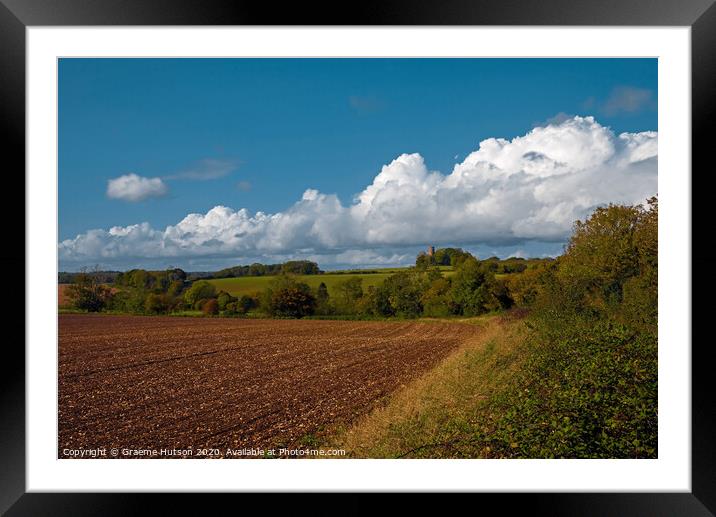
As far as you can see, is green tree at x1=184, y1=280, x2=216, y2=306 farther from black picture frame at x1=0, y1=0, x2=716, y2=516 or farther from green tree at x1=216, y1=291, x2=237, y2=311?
black picture frame at x1=0, y1=0, x2=716, y2=516

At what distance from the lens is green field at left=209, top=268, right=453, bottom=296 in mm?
5094

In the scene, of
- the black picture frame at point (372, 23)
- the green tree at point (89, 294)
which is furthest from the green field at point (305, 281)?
the black picture frame at point (372, 23)

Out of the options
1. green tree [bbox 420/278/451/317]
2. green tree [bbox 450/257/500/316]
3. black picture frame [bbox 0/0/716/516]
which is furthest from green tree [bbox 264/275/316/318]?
black picture frame [bbox 0/0/716/516]

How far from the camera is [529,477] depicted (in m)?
2.69

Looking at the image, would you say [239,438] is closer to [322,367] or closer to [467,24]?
[322,367]

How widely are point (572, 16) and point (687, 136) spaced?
2.91ft

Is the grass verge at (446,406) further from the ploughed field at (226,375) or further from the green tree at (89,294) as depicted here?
the green tree at (89,294)

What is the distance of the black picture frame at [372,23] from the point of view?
2.36 meters

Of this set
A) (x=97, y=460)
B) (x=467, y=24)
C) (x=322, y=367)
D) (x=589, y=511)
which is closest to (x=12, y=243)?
(x=97, y=460)

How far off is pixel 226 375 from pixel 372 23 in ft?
15.3

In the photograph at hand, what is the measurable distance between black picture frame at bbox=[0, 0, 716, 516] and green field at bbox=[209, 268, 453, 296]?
2.68 metres

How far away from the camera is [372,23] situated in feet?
7.82

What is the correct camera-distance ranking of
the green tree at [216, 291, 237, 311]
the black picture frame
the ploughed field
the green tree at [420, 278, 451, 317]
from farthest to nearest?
1. the green tree at [216, 291, 237, 311]
2. the green tree at [420, 278, 451, 317]
3. the ploughed field
4. the black picture frame

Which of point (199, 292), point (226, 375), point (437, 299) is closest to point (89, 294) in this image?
point (199, 292)
